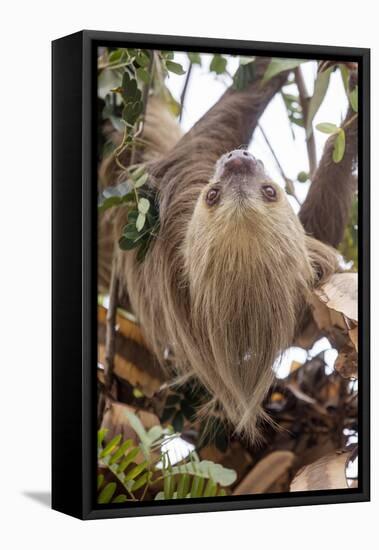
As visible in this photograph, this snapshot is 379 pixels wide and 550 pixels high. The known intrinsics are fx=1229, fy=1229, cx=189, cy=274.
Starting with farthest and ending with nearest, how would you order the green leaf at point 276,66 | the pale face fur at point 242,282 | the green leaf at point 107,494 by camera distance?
1. the green leaf at point 276,66
2. the pale face fur at point 242,282
3. the green leaf at point 107,494

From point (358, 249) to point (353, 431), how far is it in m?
0.39

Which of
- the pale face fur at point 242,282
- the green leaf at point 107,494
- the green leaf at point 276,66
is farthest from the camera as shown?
the green leaf at point 276,66

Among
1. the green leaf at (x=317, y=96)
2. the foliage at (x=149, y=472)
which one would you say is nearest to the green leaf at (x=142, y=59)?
the green leaf at (x=317, y=96)

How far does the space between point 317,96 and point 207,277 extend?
0.46 meters

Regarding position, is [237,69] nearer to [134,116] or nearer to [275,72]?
[275,72]

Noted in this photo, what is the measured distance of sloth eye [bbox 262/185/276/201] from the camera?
246 cm

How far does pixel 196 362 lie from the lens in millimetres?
2471

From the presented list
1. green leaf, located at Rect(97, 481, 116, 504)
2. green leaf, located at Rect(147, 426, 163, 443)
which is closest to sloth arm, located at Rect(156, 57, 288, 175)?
green leaf, located at Rect(147, 426, 163, 443)

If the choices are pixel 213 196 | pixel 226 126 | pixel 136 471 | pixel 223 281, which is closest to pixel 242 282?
pixel 223 281

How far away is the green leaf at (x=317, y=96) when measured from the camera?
101 inches

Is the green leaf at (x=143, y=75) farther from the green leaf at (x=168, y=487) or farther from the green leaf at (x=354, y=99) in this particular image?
the green leaf at (x=168, y=487)

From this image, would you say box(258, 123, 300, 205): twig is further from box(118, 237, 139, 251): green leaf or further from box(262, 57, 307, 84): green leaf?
box(118, 237, 139, 251): green leaf

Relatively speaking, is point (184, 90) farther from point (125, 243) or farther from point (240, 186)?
point (125, 243)

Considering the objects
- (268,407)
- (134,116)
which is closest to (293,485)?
(268,407)
